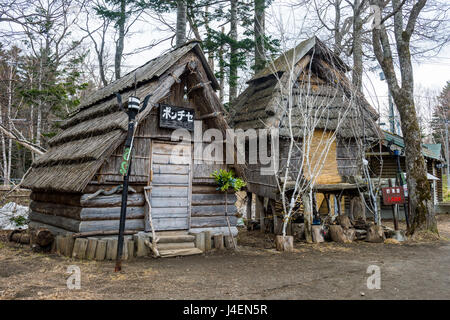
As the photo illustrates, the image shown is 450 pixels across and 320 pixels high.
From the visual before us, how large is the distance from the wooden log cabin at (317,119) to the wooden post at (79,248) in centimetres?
668

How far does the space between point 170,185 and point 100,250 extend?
2.57m

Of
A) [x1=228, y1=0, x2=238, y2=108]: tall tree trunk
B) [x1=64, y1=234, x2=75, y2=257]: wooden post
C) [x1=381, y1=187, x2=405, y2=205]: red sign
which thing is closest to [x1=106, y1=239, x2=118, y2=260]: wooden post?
[x1=64, y1=234, x2=75, y2=257]: wooden post

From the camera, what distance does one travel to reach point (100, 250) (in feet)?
25.8

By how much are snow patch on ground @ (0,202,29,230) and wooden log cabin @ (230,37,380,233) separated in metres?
9.43

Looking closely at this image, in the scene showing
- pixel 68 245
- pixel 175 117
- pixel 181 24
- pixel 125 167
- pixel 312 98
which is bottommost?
pixel 68 245

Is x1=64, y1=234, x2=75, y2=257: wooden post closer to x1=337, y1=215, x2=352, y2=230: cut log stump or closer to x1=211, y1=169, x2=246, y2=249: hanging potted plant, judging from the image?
x1=211, y1=169, x2=246, y2=249: hanging potted plant

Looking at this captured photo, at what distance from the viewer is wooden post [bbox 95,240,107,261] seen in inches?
307

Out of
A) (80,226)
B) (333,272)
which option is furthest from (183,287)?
(80,226)

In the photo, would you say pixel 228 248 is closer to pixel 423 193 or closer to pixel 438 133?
pixel 423 193

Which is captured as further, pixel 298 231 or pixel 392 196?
pixel 298 231

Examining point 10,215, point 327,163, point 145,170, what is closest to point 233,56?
point 327,163

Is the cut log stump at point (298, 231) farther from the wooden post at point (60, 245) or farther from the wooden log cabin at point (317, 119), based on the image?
the wooden post at point (60, 245)

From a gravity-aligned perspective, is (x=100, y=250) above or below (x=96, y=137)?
below

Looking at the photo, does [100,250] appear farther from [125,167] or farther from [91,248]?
[125,167]
